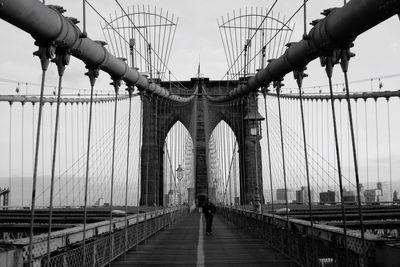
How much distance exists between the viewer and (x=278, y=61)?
23.0 feet

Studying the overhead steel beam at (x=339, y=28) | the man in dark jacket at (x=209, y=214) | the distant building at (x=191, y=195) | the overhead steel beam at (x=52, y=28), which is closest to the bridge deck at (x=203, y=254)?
the man in dark jacket at (x=209, y=214)

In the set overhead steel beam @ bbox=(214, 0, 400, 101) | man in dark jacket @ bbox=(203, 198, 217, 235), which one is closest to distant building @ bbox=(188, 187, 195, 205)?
man in dark jacket @ bbox=(203, 198, 217, 235)

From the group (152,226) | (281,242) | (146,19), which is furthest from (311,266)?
(146,19)

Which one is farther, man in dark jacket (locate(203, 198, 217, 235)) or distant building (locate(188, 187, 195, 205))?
distant building (locate(188, 187, 195, 205))

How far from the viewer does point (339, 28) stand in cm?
414

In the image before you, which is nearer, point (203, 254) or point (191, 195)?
point (203, 254)

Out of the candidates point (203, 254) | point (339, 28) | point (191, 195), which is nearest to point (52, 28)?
point (339, 28)

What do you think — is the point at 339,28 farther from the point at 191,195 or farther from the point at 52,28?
the point at 191,195

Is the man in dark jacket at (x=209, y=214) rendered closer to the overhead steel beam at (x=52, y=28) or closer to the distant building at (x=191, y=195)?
the overhead steel beam at (x=52, y=28)

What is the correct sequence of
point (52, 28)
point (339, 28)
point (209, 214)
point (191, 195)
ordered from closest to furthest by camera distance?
point (52, 28)
point (339, 28)
point (209, 214)
point (191, 195)

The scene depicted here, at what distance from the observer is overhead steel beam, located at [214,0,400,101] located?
11.2 feet

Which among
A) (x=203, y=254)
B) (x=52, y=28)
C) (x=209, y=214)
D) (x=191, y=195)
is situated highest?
(x=52, y=28)

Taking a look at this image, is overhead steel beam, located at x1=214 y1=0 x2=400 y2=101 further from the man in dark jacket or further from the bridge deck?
the man in dark jacket

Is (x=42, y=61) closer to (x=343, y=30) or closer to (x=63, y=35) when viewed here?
(x=63, y=35)
